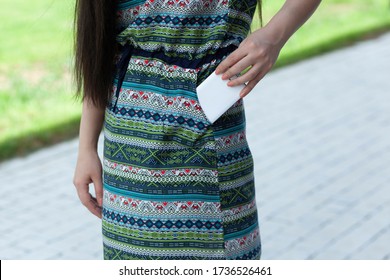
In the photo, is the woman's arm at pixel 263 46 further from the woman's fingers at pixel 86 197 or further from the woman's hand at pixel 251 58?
the woman's fingers at pixel 86 197

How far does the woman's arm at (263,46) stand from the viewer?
181 centimetres

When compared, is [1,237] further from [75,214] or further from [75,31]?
[75,31]

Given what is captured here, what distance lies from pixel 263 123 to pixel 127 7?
471 cm

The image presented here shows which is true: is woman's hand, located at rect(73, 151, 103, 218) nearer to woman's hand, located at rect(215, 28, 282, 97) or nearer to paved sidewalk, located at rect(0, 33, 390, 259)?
woman's hand, located at rect(215, 28, 282, 97)

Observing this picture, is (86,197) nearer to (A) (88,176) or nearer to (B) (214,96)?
(A) (88,176)

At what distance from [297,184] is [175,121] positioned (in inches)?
138

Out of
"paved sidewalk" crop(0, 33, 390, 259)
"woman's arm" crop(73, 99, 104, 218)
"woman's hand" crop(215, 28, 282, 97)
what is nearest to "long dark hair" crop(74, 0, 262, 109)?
"woman's arm" crop(73, 99, 104, 218)

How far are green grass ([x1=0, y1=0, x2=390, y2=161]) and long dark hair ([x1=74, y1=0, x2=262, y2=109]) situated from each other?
2.21m

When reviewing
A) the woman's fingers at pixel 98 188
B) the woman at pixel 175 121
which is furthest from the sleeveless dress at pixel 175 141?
the woman's fingers at pixel 98 188

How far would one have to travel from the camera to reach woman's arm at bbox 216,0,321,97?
1.81 m

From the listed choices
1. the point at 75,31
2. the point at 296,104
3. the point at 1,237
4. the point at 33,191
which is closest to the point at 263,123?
the point at 296,104

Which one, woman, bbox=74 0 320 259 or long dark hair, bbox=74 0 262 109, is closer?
woman, bbox=74 0 320 259

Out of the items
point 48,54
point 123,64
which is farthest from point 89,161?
point 48,54

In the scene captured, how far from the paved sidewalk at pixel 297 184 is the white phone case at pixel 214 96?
255cm
